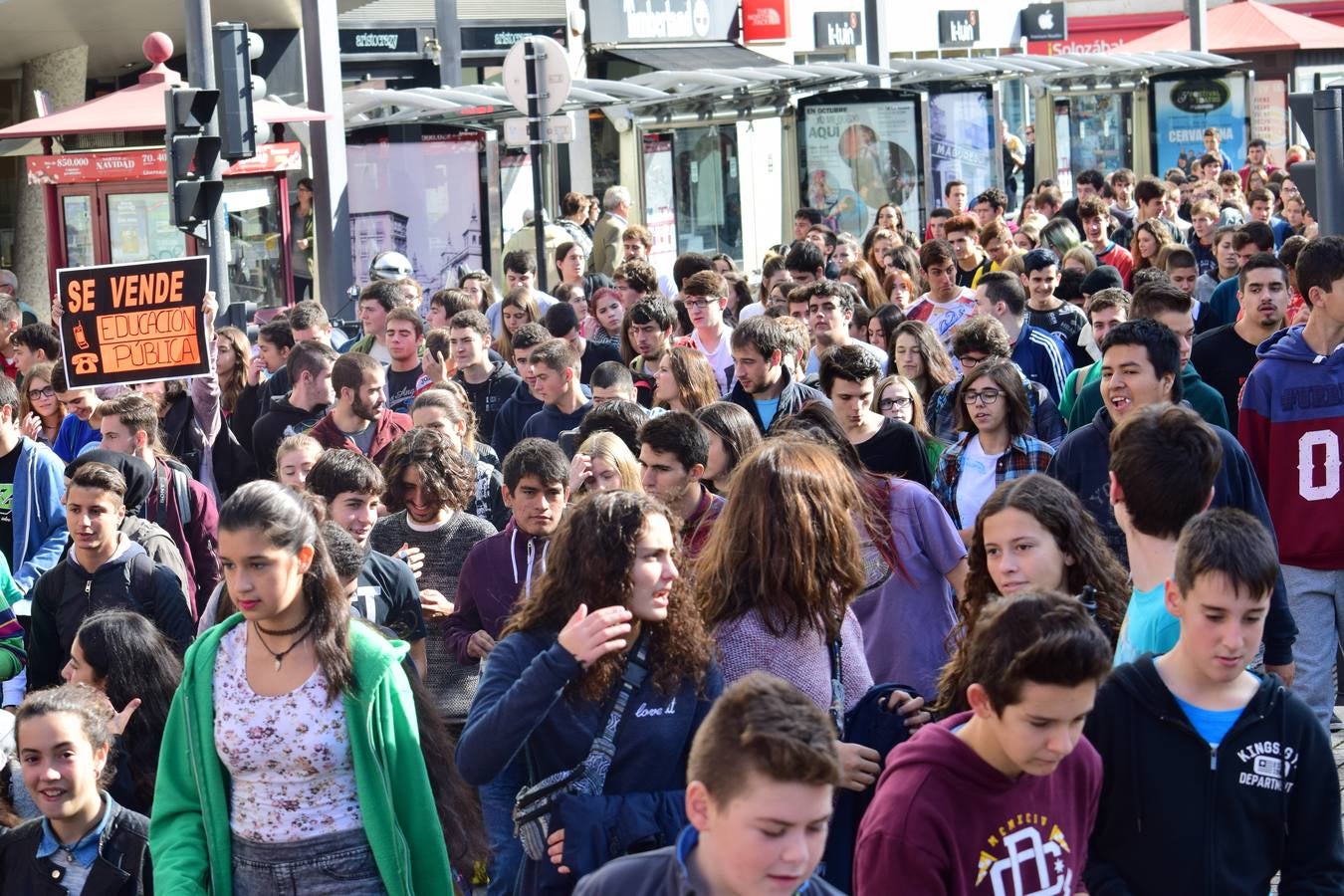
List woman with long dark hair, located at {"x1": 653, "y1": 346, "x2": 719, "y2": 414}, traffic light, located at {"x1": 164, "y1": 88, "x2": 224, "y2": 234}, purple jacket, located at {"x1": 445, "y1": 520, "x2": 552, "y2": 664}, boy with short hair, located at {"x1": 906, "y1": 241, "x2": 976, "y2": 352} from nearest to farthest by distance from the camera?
purple jacket, located at {"x1": 445, "y1": 520, "x2": 552, "y2": 664}
woman with long dark hair, located at {"x1": 653, "y1": 346, "x2": 719, "y2": 414}
boy with short hair, located at {"x1": 906, "y1": 241, "x2": 976, "y2": 352}
traffic light, located at {"x1": 164, "y1": 88, "x2": 224, "y2": 234}

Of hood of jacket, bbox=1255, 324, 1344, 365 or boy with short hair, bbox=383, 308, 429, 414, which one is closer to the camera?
hood of jacket, bbox=1255, 324, 1344, 365

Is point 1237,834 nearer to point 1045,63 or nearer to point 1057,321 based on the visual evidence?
point 1057,321

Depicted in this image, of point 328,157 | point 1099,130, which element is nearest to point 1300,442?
point 328,157

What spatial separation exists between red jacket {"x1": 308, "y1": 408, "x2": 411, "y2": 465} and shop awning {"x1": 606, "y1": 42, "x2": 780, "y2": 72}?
20805 mm

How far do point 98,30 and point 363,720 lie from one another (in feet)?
61.3

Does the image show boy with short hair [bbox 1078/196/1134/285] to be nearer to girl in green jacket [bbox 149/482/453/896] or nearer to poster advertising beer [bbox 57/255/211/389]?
poster advertising beer [bbox 57/255/211/389]

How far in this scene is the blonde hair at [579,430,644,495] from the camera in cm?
644

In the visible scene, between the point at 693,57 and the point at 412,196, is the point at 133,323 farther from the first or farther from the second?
the point at 693,57

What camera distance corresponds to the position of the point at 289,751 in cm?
406

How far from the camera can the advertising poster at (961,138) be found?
24828 mm

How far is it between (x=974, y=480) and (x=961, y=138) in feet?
61.0

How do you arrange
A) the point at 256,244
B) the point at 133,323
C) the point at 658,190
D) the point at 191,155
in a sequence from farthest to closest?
1. the point at 658,190
2. the point at 256,244
3. the point at 191,155
4. the point at 133,323

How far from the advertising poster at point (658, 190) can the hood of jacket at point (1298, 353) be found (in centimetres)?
1542

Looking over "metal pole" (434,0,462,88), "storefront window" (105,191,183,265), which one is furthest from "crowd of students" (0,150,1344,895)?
"metal pole" (434,0,462,88)
